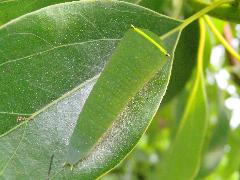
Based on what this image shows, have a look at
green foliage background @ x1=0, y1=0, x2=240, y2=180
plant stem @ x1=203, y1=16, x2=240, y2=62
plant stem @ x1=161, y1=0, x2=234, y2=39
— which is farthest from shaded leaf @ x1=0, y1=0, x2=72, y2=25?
Result: plant stem @ x1=203, y1=16, x2=240, y2=62

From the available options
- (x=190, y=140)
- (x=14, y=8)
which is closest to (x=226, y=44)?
(x=190, y=140)

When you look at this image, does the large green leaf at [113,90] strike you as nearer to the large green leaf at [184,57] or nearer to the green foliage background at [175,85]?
the green foliage background at [175,85]

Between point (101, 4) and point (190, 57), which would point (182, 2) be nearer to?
point (190, 57)

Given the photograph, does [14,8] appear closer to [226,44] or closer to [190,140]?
[226,44]

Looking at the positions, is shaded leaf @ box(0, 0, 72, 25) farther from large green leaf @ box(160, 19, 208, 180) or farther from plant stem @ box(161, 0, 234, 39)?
large green leaf @ box(160, 19, 208, 180)

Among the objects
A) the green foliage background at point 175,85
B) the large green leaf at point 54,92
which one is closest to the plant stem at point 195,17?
the green foliage background at point 175,85

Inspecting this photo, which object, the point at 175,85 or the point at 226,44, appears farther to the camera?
the point at 175,85
